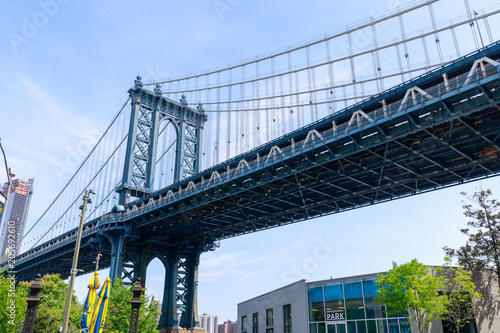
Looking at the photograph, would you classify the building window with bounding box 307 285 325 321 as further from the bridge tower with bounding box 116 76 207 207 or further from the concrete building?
the bridge tower with bounding box 116 76 207 207

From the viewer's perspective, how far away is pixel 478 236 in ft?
108

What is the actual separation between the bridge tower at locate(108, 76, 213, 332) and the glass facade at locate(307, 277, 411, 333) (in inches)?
1147

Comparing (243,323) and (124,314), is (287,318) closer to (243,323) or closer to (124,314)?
(243,323)

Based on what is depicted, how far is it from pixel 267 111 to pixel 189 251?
25.1 m

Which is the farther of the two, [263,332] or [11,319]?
[263,332]

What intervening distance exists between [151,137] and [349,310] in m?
42.4

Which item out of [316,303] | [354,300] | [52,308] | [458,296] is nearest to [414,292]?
[458,296]

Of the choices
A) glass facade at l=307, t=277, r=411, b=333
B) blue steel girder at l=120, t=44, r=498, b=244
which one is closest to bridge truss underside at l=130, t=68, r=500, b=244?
blue steel girder at l=120, t=44, r=498, b=244

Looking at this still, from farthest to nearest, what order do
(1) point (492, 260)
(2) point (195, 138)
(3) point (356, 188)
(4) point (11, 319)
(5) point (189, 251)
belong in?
(2) point (195, 138) < (5) point (189, 251) < (3) point (356, 188) < (1) point (492, 260) < (4) point (11, 319)

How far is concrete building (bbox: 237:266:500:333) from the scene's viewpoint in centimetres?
3150

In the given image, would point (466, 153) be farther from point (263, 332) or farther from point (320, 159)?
point (263, 332)

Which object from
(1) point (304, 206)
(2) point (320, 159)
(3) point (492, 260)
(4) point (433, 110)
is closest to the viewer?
(4) point (433, 110)

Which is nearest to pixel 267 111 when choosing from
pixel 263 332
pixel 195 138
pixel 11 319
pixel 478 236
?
pixel 195 138

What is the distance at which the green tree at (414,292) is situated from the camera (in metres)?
28.0
